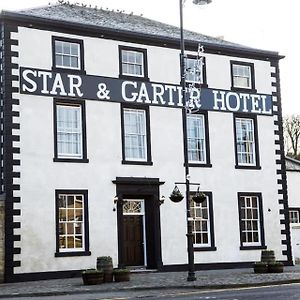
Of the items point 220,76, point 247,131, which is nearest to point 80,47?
point 220,76

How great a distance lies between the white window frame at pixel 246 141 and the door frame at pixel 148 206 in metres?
4.43

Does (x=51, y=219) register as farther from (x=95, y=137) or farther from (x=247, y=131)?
→ (x=247, y=131)

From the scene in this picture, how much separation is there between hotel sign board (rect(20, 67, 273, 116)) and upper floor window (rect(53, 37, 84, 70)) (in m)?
0.43

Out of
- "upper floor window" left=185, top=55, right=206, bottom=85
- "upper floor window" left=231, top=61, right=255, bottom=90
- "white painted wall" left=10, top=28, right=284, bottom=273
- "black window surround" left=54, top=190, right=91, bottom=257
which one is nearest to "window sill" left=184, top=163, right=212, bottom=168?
"white painted wall" left=10, top=28, right=284, bottom=273

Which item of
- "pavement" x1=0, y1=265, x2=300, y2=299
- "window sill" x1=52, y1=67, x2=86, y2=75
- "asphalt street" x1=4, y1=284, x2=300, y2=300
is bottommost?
"asphalt street" x1=4, y1=284, x2=300, y2=300

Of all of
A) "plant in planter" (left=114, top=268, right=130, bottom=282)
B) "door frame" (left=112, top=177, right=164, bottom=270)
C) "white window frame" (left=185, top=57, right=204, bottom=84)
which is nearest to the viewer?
"plant in planter" (left=114, top=268, right=130, bottom=282)

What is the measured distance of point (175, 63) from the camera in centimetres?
2986

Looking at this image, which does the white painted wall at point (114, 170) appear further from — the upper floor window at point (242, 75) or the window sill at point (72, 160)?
the upper floor window at point (242, 75)

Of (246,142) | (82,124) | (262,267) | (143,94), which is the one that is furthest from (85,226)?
(246,142)

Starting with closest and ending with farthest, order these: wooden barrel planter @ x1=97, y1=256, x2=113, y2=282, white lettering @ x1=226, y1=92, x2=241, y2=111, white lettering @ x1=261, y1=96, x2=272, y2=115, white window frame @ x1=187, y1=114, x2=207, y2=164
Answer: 1. wooden barrel planter @ x1=97, y1=256, x2=113, y2=282
2. white window frame @ x1=187, y1=114, x2=207, y2=164
3. white lettering @ x1=226, y1=92, x2=241, y2=111
4. white lettering @ x1=261, y1=96, x2=272, y2=115

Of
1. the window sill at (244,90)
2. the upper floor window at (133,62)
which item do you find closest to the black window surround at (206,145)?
the window sill at (244,90)

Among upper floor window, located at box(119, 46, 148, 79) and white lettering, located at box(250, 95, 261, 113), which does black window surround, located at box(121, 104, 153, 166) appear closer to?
upper floor window, located at box(119, 46, 148, 79)

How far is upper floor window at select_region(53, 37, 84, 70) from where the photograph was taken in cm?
2716

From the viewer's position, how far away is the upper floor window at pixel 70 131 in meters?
26.8
